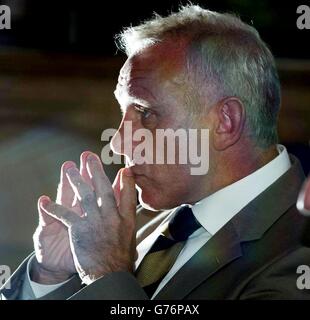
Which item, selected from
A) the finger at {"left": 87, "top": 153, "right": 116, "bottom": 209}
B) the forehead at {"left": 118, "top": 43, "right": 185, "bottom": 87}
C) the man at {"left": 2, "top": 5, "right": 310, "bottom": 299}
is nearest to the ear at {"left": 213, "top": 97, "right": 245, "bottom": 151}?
the man at {"left": 2, "top": 5, "right": 310, "bottom": 299}

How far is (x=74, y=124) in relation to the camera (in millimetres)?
1813

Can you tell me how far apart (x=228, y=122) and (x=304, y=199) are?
221mm

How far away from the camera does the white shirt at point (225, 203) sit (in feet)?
5.37

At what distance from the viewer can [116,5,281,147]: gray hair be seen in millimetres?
1622

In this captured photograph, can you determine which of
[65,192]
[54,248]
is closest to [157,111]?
[65,192]

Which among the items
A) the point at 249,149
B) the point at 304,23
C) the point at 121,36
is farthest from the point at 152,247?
the point at 304,23

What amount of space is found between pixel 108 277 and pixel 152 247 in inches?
6.3

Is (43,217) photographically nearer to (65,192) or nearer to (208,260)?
(65,192)

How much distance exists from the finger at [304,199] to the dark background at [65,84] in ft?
0.36

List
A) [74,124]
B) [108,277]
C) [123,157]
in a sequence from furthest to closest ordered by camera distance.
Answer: [74,124]
[123,157]
[108,277]

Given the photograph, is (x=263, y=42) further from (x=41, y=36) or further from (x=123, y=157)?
(x=41, y=36)

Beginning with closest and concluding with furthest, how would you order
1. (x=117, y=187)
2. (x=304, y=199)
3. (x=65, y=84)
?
(x=304, y=199)
(x=117, y=187)
(x=65, y=84)

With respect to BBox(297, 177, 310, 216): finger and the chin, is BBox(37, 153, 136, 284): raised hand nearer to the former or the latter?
the chin

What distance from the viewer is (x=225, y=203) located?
1.65m
